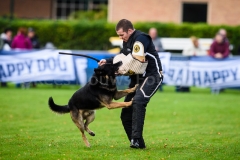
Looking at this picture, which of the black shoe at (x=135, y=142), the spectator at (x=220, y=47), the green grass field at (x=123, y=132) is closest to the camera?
the green grass field at (x=123, y=132)

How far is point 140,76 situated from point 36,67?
11.6 m

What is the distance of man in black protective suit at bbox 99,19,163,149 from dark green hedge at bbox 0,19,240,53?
1936 centimetres

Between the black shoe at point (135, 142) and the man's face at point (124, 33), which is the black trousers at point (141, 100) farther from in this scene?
the man's face at point (124, 33)

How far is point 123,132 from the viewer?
11.6 m

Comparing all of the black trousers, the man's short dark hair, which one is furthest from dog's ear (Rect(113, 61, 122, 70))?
the man's short dark hair

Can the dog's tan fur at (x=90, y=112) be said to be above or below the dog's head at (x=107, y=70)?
below

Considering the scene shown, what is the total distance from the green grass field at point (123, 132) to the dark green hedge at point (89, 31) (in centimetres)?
897

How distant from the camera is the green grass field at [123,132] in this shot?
850 cm

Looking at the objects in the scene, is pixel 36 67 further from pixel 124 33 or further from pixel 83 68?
pixel 124 33

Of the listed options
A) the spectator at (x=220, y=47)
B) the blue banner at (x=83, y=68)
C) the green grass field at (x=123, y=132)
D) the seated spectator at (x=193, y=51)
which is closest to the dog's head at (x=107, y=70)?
the green grass field at (x=123, y=132)

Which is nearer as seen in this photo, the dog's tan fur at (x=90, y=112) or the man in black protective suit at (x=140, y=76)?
the man in black protective suit at (x=140, y=76)

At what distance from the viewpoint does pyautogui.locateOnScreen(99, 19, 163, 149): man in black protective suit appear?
28.1ft

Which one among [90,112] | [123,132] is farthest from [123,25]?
[123,132]

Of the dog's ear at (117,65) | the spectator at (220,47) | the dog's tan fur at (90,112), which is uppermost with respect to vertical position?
the dog's ear at (117,65)
